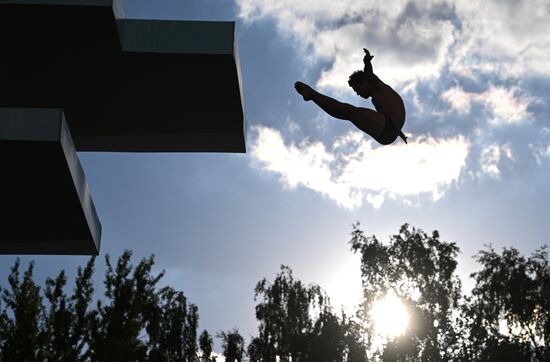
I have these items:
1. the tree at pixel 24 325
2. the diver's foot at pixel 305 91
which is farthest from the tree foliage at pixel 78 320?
the diver's foot at pixel 305 91

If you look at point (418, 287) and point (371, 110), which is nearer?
point (371, 110)

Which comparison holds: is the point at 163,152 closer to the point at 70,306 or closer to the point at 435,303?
the point at 70,306

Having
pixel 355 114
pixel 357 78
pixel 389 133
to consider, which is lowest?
pixel 389 133

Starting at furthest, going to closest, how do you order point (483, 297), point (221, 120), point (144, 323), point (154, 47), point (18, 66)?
point (483, 297), point (221, 120), point (18, 66), point (154, 47), point (144, 323)

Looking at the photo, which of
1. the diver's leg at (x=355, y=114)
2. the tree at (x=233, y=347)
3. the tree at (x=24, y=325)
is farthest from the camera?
the tree at (x=233, y=347)

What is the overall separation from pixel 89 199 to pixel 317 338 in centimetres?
1678

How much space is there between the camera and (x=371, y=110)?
596 cm

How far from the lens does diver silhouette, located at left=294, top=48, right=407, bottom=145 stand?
232 inches

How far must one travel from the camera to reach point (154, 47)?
1752 cm

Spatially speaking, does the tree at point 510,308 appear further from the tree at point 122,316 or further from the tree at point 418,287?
the tree at point 122,316

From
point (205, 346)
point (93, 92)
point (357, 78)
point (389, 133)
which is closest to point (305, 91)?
point (357, 78)

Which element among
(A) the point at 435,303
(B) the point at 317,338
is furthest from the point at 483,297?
(B) the point at 317,338

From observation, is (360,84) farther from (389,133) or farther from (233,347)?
(233,347)

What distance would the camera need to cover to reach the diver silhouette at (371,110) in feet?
19.4
